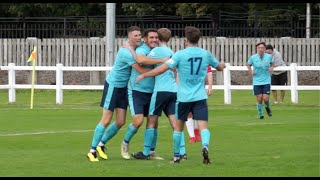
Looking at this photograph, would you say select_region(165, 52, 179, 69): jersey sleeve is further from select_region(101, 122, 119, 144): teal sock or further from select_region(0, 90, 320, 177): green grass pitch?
select_region(101, 122, 119, 144): teal sock

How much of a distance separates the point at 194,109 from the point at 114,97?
4.92ft

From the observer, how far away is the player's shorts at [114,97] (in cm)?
1540

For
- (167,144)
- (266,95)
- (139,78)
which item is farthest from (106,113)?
(266,95)

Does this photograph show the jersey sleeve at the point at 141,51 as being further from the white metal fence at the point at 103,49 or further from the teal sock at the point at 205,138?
the white metal fence at the point at 103,49

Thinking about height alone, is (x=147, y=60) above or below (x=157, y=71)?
above

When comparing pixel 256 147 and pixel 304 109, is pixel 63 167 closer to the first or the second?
pixel 256 147

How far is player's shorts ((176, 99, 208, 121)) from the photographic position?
47.5 feet

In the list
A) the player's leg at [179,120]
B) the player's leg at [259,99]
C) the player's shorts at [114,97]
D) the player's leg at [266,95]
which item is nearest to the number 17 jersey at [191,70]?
the player's leg at [179,120]

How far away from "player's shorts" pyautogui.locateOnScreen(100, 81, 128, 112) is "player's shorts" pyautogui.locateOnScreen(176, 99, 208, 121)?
1.19 meters

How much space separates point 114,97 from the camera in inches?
607

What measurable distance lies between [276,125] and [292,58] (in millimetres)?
19618

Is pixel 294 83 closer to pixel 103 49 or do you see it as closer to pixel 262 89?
pixel 262 89

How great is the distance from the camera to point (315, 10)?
160 ft

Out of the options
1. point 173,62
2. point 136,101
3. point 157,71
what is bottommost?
point 136,101
